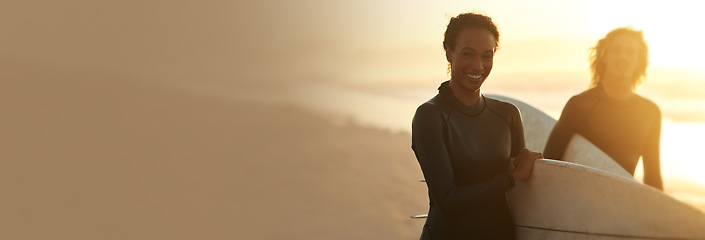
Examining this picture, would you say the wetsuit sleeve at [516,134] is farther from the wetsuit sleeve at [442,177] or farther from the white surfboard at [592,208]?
the wetsuit sleeve at [442,177]

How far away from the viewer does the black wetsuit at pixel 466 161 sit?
2234 mm

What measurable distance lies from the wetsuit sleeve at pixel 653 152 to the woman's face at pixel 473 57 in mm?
1864

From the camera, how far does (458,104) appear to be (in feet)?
7.76

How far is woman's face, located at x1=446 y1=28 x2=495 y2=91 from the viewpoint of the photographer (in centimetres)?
232

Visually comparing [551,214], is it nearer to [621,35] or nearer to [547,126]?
[621,35]

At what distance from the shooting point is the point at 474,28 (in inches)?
92.1

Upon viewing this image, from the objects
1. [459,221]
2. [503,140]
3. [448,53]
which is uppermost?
[448,53]

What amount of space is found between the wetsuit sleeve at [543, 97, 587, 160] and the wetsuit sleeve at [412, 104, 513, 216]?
1611mm

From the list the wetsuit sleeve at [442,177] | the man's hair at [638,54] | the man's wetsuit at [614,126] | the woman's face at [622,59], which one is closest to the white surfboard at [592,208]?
the wetsuit sleeve at [442,177]

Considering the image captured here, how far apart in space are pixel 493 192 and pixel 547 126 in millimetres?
2635

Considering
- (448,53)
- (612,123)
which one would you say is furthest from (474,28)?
(612,123)

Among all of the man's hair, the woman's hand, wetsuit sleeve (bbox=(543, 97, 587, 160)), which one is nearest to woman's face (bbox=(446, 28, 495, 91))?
the woman's hand

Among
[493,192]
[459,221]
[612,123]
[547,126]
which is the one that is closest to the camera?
[493,192]

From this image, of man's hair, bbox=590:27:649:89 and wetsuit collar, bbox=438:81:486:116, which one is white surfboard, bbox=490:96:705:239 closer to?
wetsuit collar, bbox=438:81:486:116
